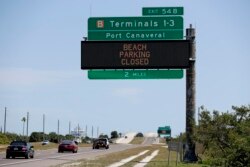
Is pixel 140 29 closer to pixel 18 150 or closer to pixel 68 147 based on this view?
pixel 18 150

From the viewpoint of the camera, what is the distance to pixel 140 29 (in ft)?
124

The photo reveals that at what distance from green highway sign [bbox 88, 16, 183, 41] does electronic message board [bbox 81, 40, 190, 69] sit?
0.58 metres

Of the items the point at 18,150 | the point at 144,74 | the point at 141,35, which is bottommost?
the point at 18,150

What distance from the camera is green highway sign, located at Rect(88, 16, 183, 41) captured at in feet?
123

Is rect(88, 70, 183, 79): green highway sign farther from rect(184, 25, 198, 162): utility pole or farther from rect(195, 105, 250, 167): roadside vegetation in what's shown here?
rect(195, 105, 250, 167): roadside vegetation

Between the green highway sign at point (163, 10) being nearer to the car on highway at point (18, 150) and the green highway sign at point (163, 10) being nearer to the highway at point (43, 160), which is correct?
the highway at point (43, 160)

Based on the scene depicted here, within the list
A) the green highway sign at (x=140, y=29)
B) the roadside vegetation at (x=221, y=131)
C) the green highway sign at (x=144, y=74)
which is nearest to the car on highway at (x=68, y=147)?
the green highway sign at (x=144, y=74)

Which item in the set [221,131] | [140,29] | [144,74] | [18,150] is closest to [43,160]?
[18,150]

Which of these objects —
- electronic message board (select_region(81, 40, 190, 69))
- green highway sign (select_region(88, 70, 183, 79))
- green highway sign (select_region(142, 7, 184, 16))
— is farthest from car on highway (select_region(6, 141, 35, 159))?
green highway sign (select_region(142, 7, 184, 16))

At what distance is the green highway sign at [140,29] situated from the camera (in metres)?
37.5

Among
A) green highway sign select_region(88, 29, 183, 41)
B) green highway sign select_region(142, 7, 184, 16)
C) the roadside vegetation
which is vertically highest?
green highway sign select_region(142, 7, 184, 16)

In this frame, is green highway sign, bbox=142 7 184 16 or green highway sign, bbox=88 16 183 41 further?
green highway sign, bbox=88 16 183 41

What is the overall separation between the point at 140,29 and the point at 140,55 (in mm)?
1800

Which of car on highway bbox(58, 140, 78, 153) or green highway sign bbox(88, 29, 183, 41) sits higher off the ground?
green highway sign bbox(88, 29, 183, 41)
